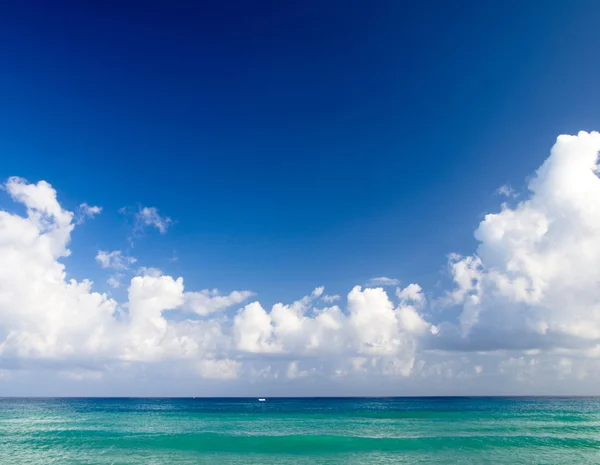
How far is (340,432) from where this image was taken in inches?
2213

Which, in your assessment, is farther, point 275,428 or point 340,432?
point 275,428

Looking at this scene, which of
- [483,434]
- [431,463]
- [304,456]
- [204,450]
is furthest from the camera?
[483,434]

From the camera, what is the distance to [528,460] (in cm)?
3706

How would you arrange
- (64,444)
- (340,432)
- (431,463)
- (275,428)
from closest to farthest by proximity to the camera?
(431,463)
(64,444)
(340,432)
(275,428)

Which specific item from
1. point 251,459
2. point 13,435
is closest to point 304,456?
point 251,459

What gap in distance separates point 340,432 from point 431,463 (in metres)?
22.2

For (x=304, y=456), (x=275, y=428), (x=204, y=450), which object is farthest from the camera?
(x=275, y=428)

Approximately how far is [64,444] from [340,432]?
103ft

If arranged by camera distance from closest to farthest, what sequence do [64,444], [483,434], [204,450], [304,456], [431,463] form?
[431,463], [304,456], [204,450], [64,444], [483,434]

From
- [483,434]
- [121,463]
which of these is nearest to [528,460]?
[483,434]

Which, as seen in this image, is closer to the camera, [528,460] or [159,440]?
[528,460]

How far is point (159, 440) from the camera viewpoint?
4959 centimetres

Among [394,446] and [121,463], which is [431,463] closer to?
[394,446]

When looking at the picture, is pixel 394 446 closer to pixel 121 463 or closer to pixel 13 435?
pixel 121 463
